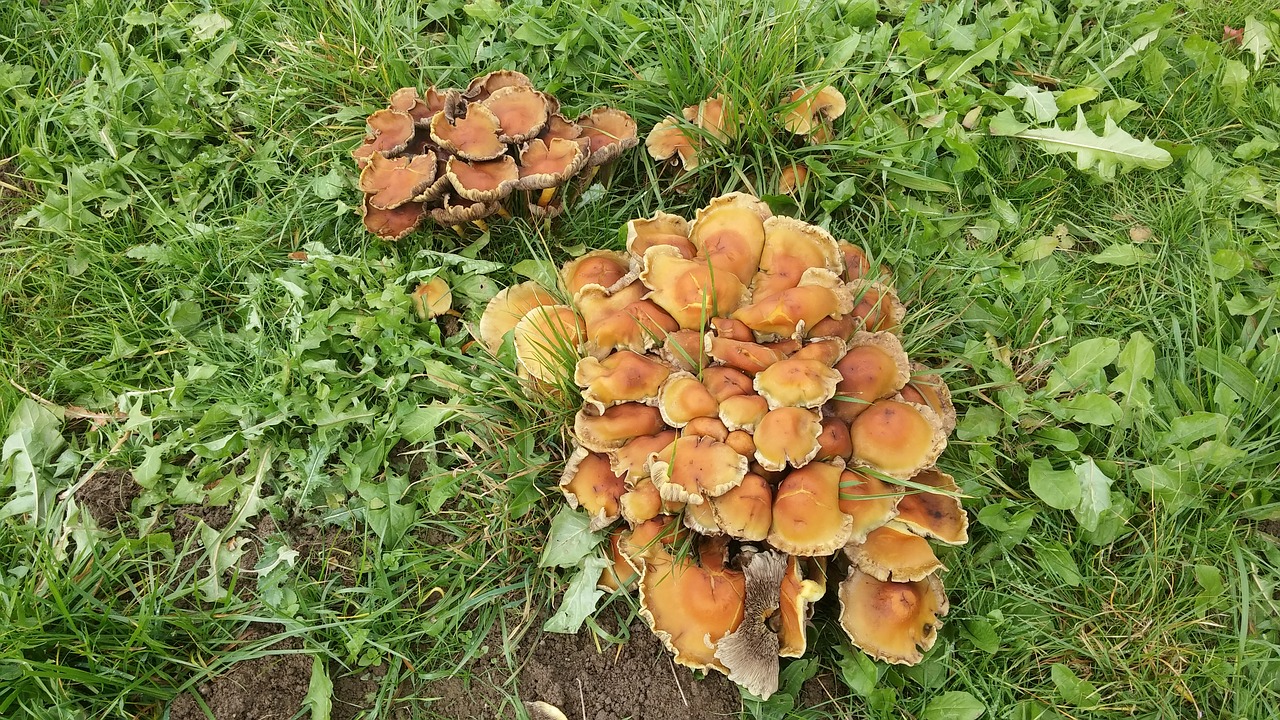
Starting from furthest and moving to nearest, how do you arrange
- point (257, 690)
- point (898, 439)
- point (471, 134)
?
point (471, 134) < point (257, 690) < point (898, 439)

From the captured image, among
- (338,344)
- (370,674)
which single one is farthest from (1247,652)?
(338,344)

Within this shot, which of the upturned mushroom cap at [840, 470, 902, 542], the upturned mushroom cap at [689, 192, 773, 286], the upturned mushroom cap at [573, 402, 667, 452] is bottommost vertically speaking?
the upturned mushroom cap at [840, 470, 902, 542]

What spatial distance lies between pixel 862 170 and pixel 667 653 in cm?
241

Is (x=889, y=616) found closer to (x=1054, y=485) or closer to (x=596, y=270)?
(x=1054, y=485)

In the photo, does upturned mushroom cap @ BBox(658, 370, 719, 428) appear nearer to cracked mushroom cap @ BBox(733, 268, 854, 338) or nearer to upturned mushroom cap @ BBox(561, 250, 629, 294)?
cracked mushroom cap @ BBox(733, 268, 854, 338)

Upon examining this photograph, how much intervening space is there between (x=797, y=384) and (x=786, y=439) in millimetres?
190

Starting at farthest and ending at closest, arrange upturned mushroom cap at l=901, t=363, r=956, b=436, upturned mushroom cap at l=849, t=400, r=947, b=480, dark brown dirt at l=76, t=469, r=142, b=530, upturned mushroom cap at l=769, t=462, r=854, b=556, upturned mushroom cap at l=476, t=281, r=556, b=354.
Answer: upturned mushroom cap at l=476, t=281, r=556, b=354
dark brown dirt at l=76, t=469, r=142, b=530
upturned mushroom cap at l=901, t=363, r=956, b=436
upturned mushroom cap at l=849, t=400, r=947, b=480
upturned mushroom cap at l=769, t=462, r=854, b=556

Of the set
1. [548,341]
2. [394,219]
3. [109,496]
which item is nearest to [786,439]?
[548,341]

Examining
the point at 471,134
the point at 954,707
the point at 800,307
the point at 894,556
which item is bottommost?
the point at 954,707

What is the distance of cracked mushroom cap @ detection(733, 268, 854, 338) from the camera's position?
288cm

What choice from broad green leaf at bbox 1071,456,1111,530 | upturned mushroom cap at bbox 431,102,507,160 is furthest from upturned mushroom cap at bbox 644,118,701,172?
broad green leaf at bbox 1071,456,1111,530

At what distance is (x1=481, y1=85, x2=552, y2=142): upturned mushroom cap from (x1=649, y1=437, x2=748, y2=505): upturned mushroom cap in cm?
164

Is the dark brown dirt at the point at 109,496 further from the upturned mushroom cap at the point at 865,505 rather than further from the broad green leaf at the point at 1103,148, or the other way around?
the broad green leaf at the point at 1103,148

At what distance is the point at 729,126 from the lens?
12.4 feet
